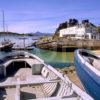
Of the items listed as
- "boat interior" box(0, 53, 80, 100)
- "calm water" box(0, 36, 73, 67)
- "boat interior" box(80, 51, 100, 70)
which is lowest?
"calm water" box(0, 36, 73, 67)

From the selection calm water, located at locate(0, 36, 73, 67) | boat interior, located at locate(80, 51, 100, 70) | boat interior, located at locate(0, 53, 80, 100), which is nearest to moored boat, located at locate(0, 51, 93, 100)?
boat interior, located at locate(0, 53, 80, 100)

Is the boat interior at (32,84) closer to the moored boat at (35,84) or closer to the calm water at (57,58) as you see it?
the moored boat at (35,84)

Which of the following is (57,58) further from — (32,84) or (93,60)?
(32,84)

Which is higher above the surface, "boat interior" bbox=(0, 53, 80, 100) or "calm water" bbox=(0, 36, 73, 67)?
"boat interior" bbox=(0, 53, 80, 100)

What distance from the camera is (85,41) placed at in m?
47.5

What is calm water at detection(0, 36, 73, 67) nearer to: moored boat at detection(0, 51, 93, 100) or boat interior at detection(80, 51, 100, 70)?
boat interior at detection(80, 51, 100, 70)

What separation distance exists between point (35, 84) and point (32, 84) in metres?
0.14

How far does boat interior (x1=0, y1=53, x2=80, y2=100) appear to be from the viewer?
8060mm

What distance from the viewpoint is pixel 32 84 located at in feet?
28.6

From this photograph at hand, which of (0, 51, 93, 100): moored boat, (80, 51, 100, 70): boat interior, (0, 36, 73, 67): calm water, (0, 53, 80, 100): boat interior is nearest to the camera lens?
(0, 51, 93, 100): moored boat

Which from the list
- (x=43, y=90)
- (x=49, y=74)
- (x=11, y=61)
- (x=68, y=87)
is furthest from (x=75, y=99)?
(x=11, y=61)

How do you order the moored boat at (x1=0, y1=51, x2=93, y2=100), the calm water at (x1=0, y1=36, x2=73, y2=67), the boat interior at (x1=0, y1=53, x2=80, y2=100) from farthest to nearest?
the calm water at (x1=0, y1=36, x2=73, y2=67), the boat interior at (x1=0, y1=53, x2=80, y2=100), the moored boat at (x1=0, y1=51, x2=93, y2=100)

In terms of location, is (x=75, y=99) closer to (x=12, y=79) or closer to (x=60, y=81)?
(x=60, y=81)

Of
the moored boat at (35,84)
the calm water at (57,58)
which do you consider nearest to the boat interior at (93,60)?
the moored boat at (35,84)
